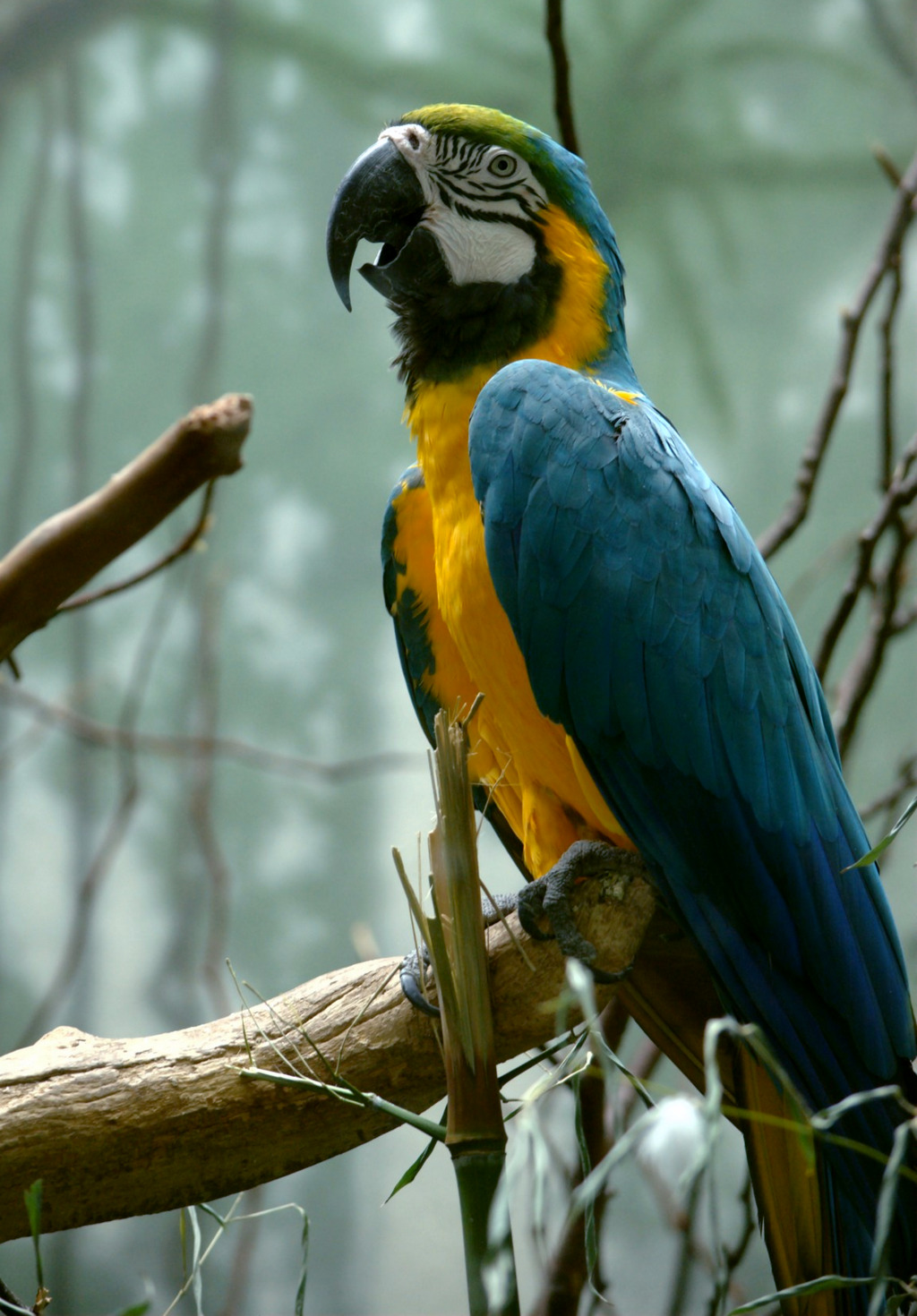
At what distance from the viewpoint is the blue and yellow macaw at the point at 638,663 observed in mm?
888

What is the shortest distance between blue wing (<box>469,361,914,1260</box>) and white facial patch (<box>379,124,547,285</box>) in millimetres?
169

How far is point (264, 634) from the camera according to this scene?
7.78 ft

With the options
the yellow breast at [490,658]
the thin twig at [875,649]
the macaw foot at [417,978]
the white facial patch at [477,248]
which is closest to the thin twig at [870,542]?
the thin twig at [875,649]

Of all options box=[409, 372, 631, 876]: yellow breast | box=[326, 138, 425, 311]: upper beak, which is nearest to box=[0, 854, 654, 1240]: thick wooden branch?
box=[409, 372, 631, 876]: yellow breast

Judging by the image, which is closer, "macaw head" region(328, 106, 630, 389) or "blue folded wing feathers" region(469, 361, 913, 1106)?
"blue folded wing feathers" region(469, 361, 913, 1106)

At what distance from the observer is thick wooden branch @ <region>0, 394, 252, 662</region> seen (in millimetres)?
998

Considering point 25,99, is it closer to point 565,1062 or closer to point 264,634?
point 264,634

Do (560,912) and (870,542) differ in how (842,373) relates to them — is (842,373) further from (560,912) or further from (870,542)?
(560,912)

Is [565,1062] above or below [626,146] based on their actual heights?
below

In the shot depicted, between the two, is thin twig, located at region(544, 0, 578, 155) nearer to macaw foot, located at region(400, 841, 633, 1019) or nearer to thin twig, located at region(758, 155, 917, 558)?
thin twig, located at region(758, 155, 917, 558)

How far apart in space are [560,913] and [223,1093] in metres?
0.32

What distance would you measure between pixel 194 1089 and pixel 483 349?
73 cm

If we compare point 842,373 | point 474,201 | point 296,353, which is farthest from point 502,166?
point 296,353

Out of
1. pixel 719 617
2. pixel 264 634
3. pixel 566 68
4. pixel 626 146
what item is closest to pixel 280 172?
pixel 626 146
